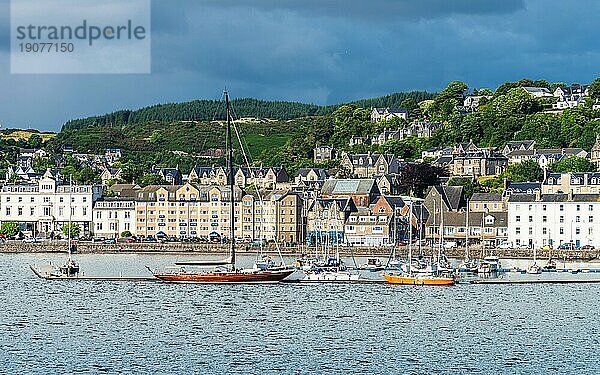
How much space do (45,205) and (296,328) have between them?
60.2 metres

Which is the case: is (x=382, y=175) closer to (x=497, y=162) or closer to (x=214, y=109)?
(x=497, y=162)

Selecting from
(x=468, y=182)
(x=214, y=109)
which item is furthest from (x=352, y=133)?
(x=214, y=109)

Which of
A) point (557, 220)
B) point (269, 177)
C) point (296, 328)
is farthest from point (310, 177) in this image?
point (296, 328)

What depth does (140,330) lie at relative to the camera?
38250mm

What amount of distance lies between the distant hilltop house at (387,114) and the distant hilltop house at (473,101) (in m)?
6.88

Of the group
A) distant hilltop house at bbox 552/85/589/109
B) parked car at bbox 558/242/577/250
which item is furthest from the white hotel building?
distant hilltop house at bbox 552/85/589/109

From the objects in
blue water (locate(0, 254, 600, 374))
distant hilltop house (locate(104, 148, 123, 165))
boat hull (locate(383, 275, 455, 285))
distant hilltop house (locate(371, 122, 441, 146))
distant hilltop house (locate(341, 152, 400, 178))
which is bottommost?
blue water (locate(0, 254, 600, 374))

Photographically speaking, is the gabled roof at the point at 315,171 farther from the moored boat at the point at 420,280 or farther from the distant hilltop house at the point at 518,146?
the moored boat at the point at 420,280

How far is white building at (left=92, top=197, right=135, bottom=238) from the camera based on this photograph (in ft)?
304

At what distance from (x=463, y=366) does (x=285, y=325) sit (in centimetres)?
933

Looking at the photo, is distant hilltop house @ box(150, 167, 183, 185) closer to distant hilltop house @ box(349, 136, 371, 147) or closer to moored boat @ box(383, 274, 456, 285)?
distant hilltop house @ box(349, 136, 371, 147)

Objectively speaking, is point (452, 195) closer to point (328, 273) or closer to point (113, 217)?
point (113, 217)

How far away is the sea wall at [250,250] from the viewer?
237 ft

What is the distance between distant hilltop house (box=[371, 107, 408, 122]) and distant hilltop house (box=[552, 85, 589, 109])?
17.1 metres
